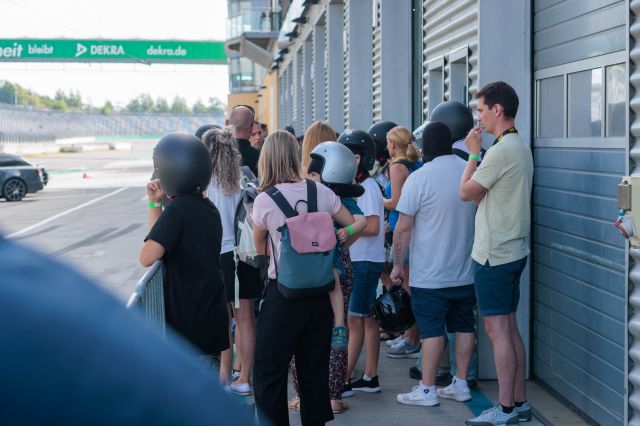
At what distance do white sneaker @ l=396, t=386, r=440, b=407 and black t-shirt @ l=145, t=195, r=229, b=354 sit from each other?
6.78 ft

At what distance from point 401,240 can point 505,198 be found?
0.99 m

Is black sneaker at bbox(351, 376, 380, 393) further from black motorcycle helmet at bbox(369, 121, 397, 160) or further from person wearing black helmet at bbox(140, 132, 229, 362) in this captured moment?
person wearing black helmet at bbox(140, 132, 229, 362)

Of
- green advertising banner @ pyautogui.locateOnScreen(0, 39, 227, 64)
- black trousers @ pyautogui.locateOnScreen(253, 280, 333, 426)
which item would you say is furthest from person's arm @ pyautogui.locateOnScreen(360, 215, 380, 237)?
green advertising banner @ pyautogui.locateOnScreen(0, 39, 227, 64)

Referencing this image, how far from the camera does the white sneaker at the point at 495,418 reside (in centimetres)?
567

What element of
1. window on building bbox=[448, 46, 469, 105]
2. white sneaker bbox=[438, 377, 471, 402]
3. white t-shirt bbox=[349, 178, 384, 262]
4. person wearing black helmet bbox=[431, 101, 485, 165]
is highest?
window on building bbox=[448, 46, 469, 105]

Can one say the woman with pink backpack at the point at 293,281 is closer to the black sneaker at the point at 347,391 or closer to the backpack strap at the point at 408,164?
the black sneaker at the point at 347,391

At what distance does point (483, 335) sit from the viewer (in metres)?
6.81

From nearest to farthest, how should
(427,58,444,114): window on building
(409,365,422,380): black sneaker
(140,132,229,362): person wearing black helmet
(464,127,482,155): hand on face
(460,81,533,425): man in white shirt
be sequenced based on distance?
(140,132,229,362): person wearing black helmet
(460,81,533,425): man in white shirt
(464,127,482,155): hand on face
(409,365,422,380): black sneaker
(427,58,444,114): window on building

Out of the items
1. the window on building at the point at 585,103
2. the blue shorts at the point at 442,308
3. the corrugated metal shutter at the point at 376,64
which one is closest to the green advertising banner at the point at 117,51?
the corrugated metal shutter at the point at 376,64

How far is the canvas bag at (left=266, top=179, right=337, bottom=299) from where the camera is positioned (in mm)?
4844

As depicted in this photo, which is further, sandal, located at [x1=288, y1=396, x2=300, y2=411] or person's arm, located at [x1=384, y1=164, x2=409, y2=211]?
person's arm, located at [x1=384, y1=164, x2=409, y2=211]

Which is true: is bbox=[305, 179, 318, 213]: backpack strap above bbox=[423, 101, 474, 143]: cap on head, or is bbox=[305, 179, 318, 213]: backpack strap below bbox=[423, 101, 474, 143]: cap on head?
below

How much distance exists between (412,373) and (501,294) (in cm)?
196

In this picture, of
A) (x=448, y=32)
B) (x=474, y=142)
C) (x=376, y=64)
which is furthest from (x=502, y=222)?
(x=376, y=64)
